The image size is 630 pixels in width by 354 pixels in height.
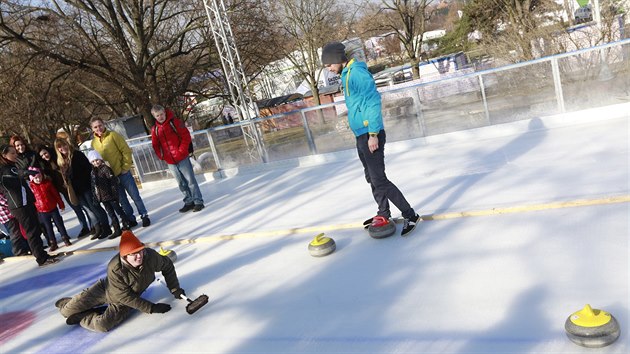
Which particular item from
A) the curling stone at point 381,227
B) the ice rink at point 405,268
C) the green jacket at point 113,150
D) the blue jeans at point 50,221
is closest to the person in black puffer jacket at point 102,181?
the green jacket at point 113,150

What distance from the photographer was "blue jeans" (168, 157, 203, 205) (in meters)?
7.05

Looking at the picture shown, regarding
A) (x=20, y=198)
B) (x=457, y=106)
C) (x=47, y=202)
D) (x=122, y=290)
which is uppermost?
(x=20, y=198)

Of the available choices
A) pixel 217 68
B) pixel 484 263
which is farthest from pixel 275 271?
pixel 217 68

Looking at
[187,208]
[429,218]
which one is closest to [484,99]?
[429,218]

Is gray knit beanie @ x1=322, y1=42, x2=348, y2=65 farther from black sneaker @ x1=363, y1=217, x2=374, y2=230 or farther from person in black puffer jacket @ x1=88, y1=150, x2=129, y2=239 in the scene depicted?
person in black puffer jacket @ x1=88, y1=150, x2=129, y2=239

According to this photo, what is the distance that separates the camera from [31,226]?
5.93 m

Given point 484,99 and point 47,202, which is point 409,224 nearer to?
point 484,99

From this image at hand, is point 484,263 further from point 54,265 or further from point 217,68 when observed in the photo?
point 217,68

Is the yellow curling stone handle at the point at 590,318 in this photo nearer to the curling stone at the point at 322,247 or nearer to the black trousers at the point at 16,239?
the curling stone at the point at 322,247

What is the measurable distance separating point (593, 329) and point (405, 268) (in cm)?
154

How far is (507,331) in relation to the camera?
2.73m

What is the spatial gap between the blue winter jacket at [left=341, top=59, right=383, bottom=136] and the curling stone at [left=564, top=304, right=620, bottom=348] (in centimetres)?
213

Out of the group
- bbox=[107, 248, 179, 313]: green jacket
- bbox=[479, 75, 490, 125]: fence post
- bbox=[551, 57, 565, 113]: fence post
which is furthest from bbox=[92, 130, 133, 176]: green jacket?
bbox=[551, 57, 565, 113]: fence post

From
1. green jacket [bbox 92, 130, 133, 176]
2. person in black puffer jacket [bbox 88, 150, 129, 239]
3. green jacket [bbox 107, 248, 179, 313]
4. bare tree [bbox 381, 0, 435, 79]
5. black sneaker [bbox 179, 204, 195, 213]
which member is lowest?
black sneaker [bbox 179, 204, 195, 213]
